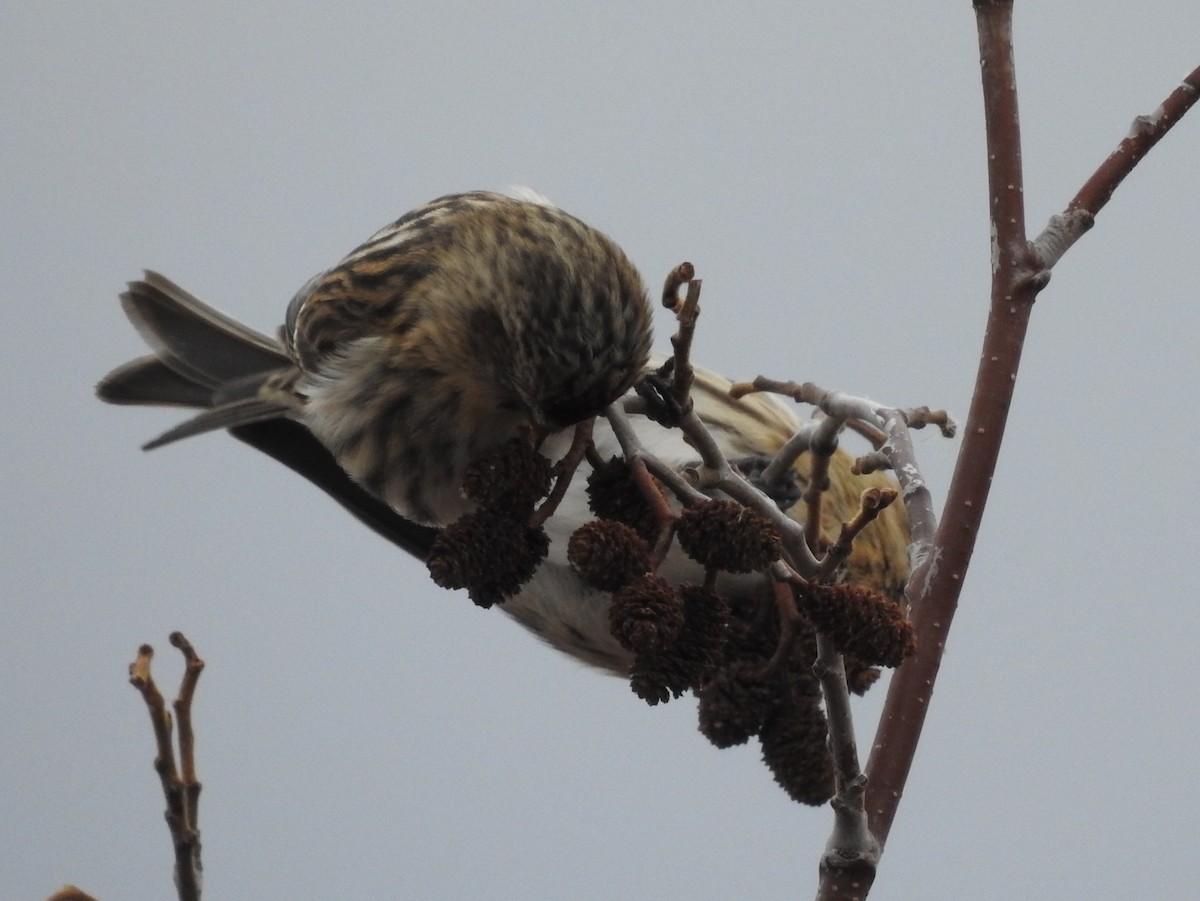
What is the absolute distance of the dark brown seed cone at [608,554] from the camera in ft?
3.33

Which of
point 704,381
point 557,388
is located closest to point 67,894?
point 557,388

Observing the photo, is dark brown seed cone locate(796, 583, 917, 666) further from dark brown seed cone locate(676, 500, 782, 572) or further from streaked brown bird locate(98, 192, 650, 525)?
streaked brown bird locate(98, 192, 650, 525)

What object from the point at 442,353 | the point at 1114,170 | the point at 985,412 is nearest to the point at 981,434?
the point at 985,412

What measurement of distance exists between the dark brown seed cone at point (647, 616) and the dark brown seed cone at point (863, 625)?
0.32 feet

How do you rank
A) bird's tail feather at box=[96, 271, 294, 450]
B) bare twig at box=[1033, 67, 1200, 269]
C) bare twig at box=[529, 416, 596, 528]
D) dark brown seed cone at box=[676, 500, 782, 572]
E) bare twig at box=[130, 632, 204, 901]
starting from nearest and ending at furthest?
bare twig at box=[130, 632, 204, 901], dark brown seed cone at box=[676, 500, 782, 572], bare twig at box=[529, 416, 596, 528], bare twig at box=[1033, 67, 1200, 269], bird's tail feather at box=[96, 271, 294, 450]

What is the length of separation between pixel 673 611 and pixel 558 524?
0.73 meters

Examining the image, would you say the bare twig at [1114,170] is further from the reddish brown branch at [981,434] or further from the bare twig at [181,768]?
the bare twig at [181,768]

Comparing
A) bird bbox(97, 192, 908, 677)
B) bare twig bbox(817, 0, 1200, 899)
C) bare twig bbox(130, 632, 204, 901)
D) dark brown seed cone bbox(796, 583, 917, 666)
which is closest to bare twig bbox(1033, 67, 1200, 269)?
bare twig bbox(817, 0, 1200, 899)

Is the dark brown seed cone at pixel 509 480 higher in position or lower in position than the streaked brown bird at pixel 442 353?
lower

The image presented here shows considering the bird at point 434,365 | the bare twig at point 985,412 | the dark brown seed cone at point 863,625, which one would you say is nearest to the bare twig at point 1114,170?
the bare twig at point 985,412

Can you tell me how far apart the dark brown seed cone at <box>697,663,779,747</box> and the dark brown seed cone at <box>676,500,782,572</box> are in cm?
19

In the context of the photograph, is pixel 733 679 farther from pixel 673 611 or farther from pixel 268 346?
pixel 268 346

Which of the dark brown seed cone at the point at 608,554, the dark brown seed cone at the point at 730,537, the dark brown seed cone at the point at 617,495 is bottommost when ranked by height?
the dark brown seed cone at the point at 608,554

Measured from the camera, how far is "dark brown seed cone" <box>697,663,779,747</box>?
3.87 ft
